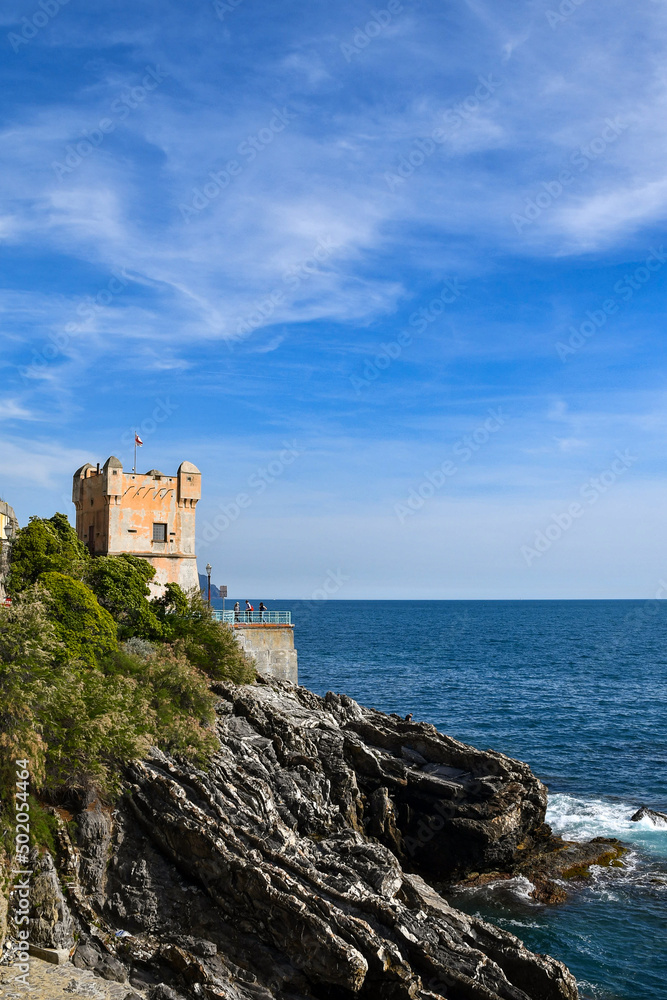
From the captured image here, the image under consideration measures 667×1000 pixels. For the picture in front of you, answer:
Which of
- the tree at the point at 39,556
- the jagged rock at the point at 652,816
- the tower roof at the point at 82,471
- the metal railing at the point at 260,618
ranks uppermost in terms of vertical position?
the tower roof at the point at 82,471

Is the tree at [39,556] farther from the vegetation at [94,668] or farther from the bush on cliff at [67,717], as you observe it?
the bush on cliff at [67,717]

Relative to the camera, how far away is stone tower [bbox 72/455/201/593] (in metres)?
43.7

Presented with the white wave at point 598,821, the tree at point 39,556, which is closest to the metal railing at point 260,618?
the tree at point 39,556

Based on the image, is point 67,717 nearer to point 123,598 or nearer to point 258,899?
point 258,899

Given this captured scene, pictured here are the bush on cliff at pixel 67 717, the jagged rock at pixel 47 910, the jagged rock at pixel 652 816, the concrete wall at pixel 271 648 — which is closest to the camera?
the jagged rock at pixel 47 910

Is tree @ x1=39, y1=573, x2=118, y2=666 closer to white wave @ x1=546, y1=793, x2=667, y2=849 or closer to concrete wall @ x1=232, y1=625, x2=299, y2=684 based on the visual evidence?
concrete wall @ x1=232, y1=625, x2=299, y2=684

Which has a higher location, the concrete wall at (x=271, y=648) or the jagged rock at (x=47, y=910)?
the concrete wall at (x=271, y=648)

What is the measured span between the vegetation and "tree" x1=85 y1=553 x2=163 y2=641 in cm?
5

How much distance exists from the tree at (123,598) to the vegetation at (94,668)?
0.05 m

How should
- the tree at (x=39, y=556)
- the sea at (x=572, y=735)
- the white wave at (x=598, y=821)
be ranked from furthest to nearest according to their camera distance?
the tree at (x=39, y=556), the white wave at (x=598, y=821), the sea at (x=572, y=735)

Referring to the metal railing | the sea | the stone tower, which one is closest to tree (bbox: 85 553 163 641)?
the stone tower

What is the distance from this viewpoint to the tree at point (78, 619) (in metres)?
27.8

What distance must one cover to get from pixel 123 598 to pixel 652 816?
26.8 meters

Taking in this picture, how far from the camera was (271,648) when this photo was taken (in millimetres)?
45469
